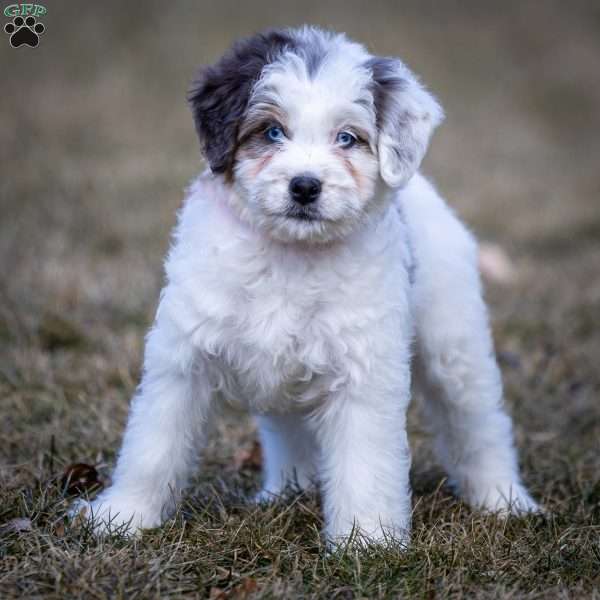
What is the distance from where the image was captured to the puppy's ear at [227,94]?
12.7 ft

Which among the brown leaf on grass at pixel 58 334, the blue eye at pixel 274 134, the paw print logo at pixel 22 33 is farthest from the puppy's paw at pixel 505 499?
the paw print logo at pixel 22 33

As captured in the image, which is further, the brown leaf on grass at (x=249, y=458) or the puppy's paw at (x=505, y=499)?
the brown leaf on grass at (x=249, y=458)

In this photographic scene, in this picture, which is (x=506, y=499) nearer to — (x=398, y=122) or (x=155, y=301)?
(x=398, y=122)

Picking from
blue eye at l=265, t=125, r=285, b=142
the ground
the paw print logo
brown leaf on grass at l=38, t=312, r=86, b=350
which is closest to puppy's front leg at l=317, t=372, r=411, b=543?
the ground

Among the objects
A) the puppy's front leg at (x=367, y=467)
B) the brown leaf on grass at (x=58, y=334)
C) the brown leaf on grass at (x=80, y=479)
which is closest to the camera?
the puppy's front leg at (x=367, y=467)

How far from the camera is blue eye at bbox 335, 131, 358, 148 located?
386 cm

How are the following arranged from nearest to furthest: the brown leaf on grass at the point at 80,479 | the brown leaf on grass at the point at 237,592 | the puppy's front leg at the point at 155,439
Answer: the brown leaf on grass at the point at 237,592 < the puppy's front leg at the point at 155,439 < the brown leaf on grass at the point at 80,479

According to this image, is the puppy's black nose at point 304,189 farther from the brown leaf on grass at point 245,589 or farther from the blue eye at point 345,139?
the brown leaf on grass at point 245,589

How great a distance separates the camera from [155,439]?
4.08m

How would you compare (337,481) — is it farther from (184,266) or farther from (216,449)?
(216,449)

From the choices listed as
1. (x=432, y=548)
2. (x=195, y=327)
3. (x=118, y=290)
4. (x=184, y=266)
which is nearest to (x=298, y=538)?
(x=432, y=548)

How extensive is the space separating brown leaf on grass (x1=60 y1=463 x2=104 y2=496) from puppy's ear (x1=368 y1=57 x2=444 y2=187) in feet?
6.70

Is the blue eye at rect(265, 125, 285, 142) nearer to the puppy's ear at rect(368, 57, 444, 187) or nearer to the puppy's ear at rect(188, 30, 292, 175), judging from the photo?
the puppy's ear at rect(188, 30, 292, 175)

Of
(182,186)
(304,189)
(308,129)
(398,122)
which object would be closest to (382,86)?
(398,122)
